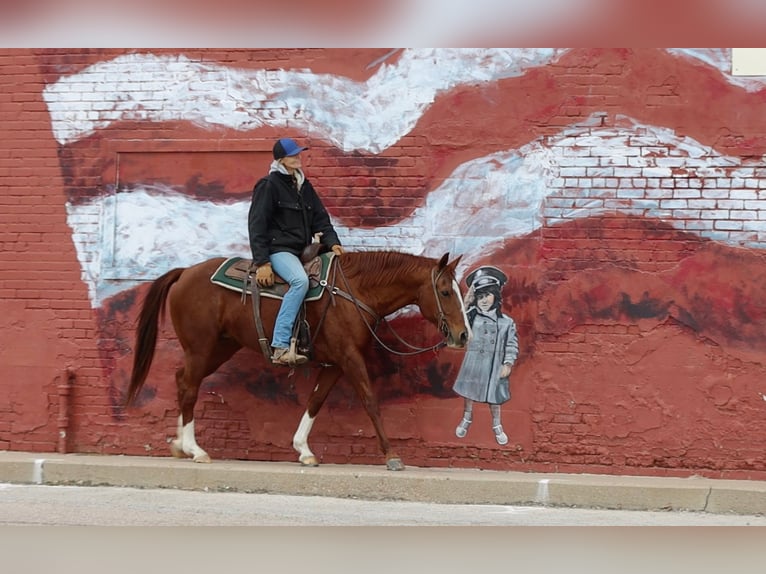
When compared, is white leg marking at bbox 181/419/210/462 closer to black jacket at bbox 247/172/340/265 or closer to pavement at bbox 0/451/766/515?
pavement at bbox 0/451/766/515

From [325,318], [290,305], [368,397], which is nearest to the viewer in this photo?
[290,305]

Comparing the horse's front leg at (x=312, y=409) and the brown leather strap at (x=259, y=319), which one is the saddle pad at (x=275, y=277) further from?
the horse's front leg at (x=312, y=409)

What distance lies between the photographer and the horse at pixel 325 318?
9.19 meters

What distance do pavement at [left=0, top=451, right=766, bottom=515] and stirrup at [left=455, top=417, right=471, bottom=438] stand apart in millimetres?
327

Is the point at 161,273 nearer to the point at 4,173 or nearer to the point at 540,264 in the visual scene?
the point at 4,173

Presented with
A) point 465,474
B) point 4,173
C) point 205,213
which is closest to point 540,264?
point 465,474

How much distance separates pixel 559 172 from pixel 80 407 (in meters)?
5.18

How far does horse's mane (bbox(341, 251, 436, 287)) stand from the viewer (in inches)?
364

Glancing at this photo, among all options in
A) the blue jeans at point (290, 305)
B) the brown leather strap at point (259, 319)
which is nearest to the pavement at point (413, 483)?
the brown leather strap at point (259, 319)

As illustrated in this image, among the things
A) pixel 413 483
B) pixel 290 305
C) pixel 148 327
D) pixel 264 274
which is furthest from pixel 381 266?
pixel 148 327

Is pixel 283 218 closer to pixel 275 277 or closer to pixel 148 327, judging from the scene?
pixel 275 277

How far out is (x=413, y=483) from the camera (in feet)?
29.1

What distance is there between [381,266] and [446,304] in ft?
2.28

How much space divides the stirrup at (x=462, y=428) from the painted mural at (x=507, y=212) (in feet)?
0.13
